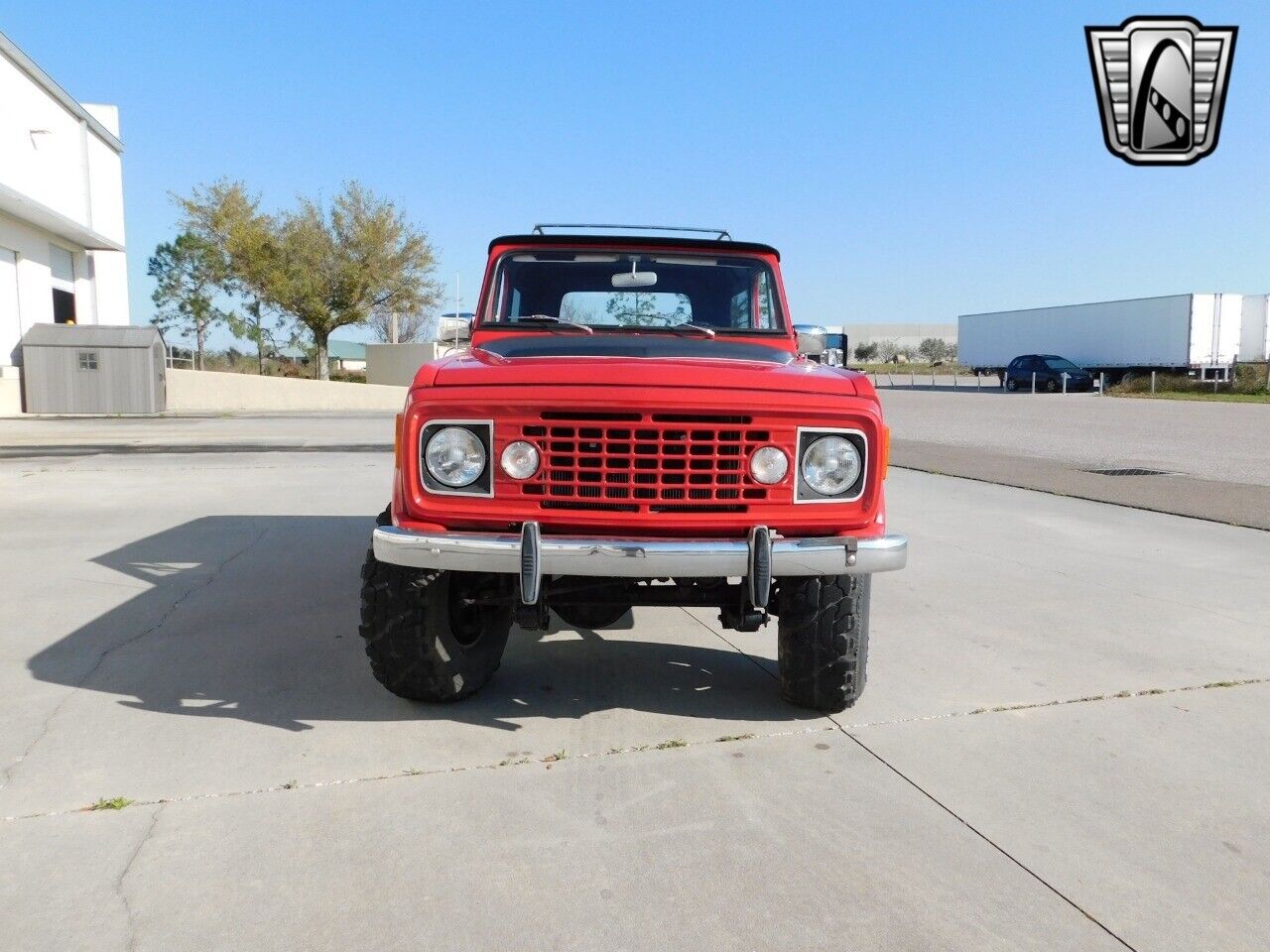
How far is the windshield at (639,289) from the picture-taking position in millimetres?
4688

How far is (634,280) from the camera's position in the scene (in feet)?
15.4

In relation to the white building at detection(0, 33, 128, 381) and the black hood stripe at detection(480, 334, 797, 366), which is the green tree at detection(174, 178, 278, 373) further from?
the black hood stripe at detection(480, 334, 797, 366)

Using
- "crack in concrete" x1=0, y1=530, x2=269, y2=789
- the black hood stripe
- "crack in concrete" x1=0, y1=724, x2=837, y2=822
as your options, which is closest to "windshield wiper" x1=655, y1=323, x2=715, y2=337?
the black hood stripe

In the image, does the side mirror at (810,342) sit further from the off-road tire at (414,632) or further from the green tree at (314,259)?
the green tree at (314,259)

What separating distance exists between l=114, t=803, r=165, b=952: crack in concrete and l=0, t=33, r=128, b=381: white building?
66.5 feet

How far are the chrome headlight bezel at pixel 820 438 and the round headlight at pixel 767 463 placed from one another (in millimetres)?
67

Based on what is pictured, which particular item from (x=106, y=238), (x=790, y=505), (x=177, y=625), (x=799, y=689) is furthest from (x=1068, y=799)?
(x=106, y=238)

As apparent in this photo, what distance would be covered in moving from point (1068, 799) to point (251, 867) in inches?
93.3

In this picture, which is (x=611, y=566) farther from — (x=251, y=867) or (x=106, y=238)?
(x=106, y=238)

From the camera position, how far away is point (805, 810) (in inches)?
113

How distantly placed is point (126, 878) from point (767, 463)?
2.17 m

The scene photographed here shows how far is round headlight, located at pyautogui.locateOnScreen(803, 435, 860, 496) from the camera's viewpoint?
324cm

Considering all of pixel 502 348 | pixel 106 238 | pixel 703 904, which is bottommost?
pixel 703 904

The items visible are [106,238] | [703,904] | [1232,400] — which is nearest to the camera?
[703,904]
